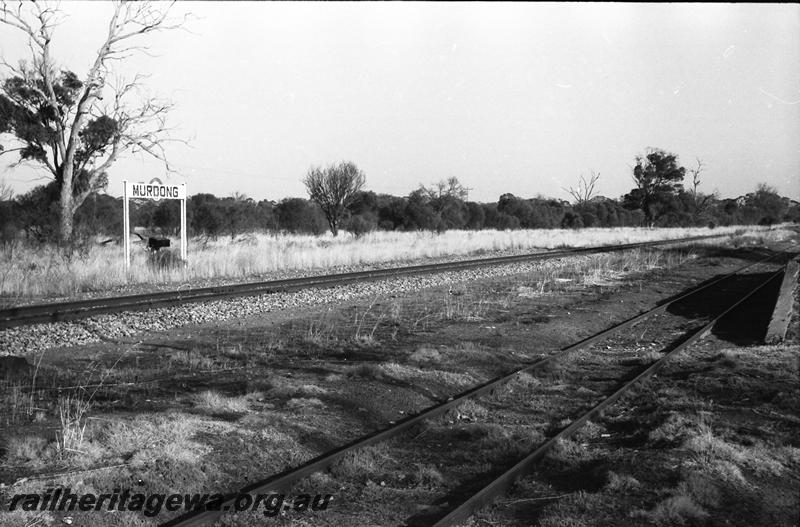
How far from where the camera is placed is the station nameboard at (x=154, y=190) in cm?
2186

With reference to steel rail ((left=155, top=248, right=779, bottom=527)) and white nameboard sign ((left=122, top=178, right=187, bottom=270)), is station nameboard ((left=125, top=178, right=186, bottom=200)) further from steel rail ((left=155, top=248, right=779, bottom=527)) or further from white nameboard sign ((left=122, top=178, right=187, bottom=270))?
steel rail ((left=155, top=248, right=779, bottom=527))

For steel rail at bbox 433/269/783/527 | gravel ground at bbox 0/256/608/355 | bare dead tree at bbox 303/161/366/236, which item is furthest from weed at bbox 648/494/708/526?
bare dead tree at bbox 303/161/366/236

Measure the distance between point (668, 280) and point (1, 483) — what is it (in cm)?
2129

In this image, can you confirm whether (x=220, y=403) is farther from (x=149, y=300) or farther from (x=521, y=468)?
(x=149, y=300)

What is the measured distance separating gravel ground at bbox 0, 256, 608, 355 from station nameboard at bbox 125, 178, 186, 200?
8.42 metres

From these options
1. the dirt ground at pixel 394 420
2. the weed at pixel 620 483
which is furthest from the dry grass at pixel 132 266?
the weed at pixel 620 483

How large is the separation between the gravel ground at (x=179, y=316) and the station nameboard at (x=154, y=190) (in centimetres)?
842

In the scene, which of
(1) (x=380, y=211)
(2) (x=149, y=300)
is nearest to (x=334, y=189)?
(1) (x=380, y=211)

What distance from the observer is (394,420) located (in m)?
6.98

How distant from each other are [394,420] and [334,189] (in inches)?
1800

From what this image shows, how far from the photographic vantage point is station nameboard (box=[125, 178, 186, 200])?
2186 centimetres

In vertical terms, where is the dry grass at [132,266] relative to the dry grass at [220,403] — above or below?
above

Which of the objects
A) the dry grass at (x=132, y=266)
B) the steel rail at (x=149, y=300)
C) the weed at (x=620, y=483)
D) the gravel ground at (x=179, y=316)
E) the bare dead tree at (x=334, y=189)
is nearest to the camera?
the weed at (x=620, y=483)

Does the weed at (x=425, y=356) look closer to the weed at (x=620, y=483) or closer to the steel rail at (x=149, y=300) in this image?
the weed at (x=620, y=483)
